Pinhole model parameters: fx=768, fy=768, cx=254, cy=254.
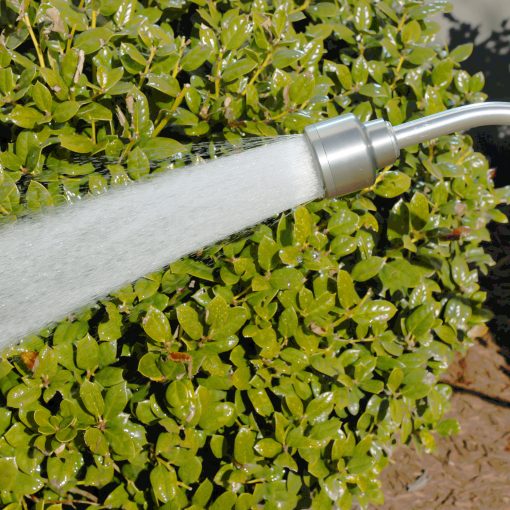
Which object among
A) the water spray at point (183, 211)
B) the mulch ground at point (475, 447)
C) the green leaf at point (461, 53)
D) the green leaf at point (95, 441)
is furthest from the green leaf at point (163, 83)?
the mulch ground at point (475, 447)

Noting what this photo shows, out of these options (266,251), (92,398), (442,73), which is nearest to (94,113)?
(266,251)

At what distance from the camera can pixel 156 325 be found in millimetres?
1854

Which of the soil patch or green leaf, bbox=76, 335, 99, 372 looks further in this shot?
the soil patch

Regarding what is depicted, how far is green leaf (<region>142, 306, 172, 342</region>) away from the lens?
184 cm

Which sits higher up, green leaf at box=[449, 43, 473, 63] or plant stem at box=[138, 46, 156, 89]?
plant stem at box=[138, 46, 156, 89]

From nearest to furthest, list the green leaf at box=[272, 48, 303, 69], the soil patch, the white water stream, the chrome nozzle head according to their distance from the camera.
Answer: the chrome nozzle head < the white water stream < the green leaf at box=[272, 48, 303, 69] < the soil patch

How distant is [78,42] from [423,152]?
1169 millimetres

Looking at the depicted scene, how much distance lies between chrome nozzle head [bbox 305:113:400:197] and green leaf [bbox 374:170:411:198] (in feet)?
3.09

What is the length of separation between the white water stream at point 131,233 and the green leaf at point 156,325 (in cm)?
21

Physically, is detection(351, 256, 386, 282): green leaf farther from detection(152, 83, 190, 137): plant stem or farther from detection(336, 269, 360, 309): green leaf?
detection(152, 83, 190, 137): plant stem

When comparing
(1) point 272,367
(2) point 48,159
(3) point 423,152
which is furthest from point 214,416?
(3) point 423,152

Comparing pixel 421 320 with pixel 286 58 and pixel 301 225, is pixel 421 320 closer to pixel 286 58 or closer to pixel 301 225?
pixel 301 225

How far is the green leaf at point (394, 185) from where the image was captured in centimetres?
227

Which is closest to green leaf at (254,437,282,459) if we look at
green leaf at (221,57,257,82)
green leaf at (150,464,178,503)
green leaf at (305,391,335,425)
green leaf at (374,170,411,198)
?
green leaf at (305,391,335,425)
